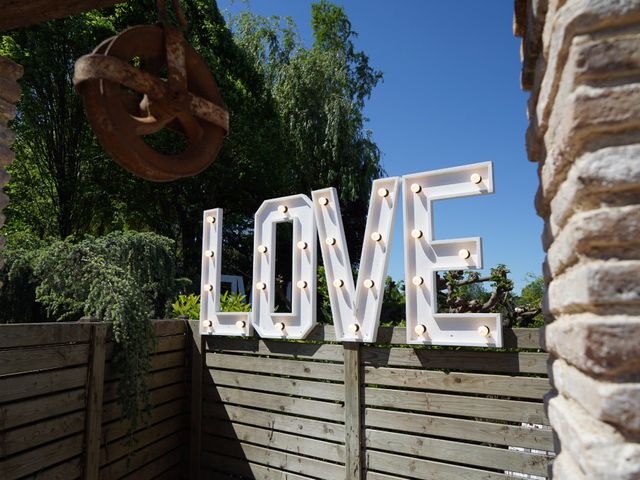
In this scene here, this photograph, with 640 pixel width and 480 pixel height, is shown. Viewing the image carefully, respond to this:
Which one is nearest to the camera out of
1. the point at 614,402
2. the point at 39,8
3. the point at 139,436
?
the point at 614,402

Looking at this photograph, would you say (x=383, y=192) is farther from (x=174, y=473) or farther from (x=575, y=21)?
(x=174, y=473)

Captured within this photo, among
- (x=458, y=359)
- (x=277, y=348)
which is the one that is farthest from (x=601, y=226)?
(x=277, y=348)

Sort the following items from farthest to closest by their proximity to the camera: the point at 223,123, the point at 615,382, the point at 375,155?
the point at 375,155
the point at 223,123
the point at 615,382

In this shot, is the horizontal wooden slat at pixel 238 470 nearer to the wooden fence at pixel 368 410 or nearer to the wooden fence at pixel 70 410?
the wooden fence at pixel 368 410

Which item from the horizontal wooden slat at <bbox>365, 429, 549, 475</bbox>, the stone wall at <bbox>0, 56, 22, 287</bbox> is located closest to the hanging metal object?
the stone wall at <bbox>0, 56, 22, 287</bbox>

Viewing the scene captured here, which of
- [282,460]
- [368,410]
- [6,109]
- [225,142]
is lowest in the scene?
[282,460]

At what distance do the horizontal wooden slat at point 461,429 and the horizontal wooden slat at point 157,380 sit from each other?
1.90m

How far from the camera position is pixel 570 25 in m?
0.87

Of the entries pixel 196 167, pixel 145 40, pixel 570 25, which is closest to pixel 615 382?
pixel 570 25

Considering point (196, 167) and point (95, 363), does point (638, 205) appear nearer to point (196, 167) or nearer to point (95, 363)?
point (196, 167)

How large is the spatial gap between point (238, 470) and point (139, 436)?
3.08 feet

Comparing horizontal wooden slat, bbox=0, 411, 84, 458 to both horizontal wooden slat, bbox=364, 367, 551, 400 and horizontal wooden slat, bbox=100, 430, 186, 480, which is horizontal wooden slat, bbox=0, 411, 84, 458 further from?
horizontal wooden slat, bbox=364, 367, 551, 400

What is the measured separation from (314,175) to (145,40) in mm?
13954

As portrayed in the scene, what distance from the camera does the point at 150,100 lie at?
4.65 ft
